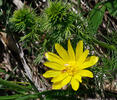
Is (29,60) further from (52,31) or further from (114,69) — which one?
(114,69)

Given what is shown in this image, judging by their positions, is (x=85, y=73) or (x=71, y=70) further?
(x=71, y=70)

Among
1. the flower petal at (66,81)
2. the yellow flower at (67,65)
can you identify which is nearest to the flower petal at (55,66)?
the yellow flower at (67,65)

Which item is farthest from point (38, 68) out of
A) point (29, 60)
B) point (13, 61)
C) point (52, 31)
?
point (52, 31)

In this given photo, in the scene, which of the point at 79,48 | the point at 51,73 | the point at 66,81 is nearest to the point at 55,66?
the point at 51,73

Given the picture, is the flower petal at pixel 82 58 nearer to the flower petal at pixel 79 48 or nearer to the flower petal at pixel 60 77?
the flower petal at pixel 79 48

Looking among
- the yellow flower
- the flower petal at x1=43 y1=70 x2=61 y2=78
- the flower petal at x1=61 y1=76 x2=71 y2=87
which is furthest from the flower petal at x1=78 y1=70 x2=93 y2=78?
the flower petal at x1=43 y1=70 x2=61 y2=78

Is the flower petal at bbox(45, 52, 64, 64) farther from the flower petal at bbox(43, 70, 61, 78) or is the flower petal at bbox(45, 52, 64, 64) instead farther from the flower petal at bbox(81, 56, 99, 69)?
the flower petal at bbox(81, 56, 99, 69)

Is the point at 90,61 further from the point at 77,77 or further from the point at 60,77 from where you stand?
the point at 60,77

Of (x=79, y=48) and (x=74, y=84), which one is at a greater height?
Answer: (x=79, y=48)

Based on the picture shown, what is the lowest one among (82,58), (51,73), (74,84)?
(74,84)
